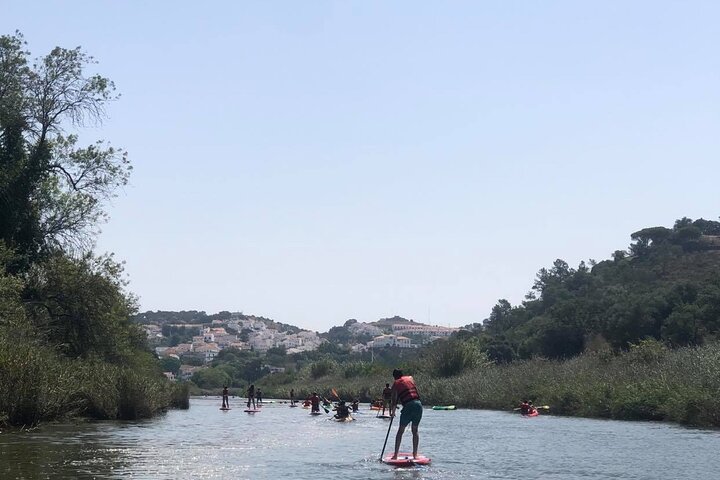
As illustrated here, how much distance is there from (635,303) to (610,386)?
32946 mm

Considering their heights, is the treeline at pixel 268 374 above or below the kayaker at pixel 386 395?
above

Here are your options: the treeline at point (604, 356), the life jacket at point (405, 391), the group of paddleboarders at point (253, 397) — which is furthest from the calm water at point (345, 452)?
the group of paddleboarders at point (253, 397)

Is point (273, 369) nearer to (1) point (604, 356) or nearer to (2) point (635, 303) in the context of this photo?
(2) point (635, 303)

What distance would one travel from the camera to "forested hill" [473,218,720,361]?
71.2 metres

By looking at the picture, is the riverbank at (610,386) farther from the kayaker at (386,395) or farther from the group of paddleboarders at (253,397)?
the group of paddleboarders at (253,397)

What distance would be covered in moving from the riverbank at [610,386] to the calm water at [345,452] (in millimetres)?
2316

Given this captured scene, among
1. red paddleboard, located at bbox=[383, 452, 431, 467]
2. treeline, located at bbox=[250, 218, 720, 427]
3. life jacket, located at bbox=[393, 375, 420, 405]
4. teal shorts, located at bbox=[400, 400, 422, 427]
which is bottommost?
red paddleboard, located at bbox=[383, 452, 431, 467]

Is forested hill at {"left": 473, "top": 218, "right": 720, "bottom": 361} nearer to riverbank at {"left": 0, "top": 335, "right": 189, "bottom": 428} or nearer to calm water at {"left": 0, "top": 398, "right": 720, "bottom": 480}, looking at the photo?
calm water at {"left": 0, "top": 398, "right": 720, "bottom": 480}

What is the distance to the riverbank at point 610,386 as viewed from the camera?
127 ft

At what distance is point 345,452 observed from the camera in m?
27.0

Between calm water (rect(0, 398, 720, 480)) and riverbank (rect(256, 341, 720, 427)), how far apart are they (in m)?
2.32

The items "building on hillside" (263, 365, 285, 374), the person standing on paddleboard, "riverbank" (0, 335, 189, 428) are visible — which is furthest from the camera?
"building on hillside" (263, 365, 285, 374)

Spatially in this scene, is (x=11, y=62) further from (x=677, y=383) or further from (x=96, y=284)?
(x=677, y=383)

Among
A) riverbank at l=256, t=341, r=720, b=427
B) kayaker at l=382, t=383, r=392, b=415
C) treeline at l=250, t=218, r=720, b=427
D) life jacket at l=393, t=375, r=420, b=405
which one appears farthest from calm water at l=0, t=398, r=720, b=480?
kayaker at l=382, t=383, r=392, b=415
